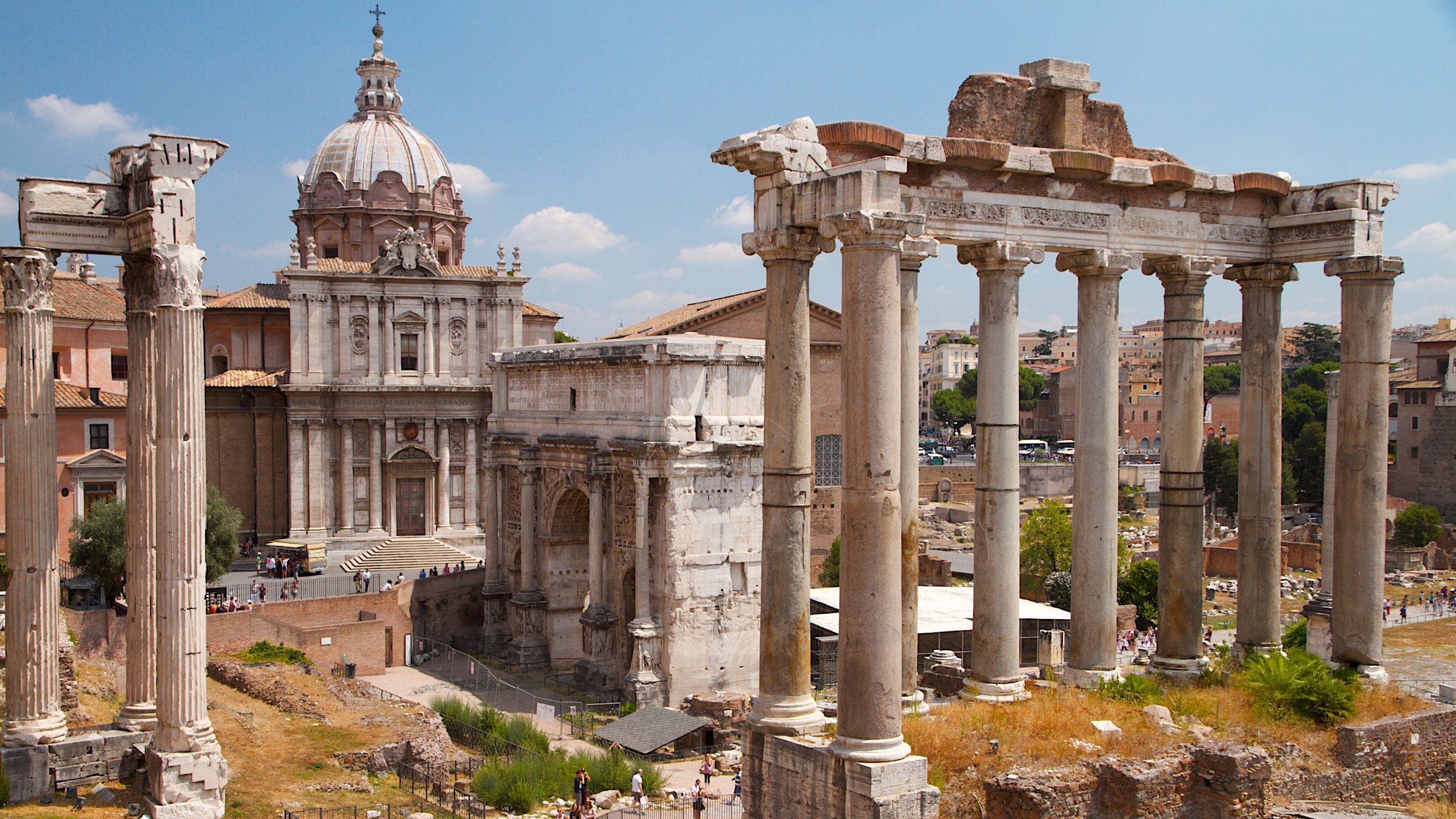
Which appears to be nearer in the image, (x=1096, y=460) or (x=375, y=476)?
(x=1096, y=460)

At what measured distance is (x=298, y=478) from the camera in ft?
136

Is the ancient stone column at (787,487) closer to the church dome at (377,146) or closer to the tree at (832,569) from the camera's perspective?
the tree at (832,569)

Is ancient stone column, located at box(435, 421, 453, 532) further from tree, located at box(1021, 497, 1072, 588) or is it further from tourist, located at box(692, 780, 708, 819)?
tourist, located at box(692, 780, 708, 819)

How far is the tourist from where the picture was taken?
67.1 feet

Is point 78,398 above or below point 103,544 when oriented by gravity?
above

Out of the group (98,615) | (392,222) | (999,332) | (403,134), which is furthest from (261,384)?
(999,332)

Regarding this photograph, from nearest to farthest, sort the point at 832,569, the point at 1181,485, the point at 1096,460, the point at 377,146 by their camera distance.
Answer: the point at 1096,460, the point at 1181,485, the point at 832,569, the point at 377,146

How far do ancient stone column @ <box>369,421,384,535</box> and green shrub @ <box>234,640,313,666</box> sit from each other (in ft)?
43.7

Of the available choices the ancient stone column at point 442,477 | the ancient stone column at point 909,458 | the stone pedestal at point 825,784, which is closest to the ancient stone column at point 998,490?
the ancient stone column at point 909,458

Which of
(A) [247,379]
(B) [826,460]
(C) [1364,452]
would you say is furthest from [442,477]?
(C) [1364,452]

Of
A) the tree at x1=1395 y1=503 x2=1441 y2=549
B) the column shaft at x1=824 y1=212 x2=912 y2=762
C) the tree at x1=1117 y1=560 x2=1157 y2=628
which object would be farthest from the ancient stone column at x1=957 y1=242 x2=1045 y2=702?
the tree at x1=1395 y1=503 x2=1441 y2=549

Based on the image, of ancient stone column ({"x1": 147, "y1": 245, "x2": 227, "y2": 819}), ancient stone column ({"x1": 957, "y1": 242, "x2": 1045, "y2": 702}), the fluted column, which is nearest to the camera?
ancient stone column ({"x1": 957, "y1": 242, "x2": 1045, "y2": 702})

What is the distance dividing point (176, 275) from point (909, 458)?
8.74 metres

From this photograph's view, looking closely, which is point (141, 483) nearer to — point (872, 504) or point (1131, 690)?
point (872, 504)
